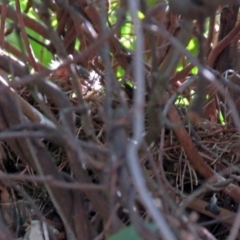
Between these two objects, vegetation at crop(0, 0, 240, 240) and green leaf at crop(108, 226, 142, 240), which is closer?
green leaf at crop(108, 226, 142, 240)

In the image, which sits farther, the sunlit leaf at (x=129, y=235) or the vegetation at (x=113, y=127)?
the vegetation at (x=113, y=127)

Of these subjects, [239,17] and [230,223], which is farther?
[239,17]

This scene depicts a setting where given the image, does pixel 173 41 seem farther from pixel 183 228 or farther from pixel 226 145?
pixel 226 145

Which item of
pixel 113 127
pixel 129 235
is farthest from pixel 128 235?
pixel 113 127

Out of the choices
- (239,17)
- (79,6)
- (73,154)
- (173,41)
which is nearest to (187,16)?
(173,41)

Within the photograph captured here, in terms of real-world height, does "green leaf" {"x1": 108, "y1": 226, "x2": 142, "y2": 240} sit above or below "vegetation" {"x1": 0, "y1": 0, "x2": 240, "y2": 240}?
below

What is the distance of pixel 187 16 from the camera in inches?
32.4

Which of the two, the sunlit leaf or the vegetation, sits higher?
the vegetation

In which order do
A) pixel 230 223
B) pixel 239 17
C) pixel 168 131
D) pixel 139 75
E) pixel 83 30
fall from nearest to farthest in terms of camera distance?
pixel 139 75 < pixel 230 223 < pixel 168 131 < pixel 83 30 < pixel 239 17

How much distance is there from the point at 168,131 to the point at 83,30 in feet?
1.09

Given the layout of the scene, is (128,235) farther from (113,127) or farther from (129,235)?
(113,127)

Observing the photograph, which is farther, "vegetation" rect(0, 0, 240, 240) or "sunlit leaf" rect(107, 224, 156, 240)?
"vegetation" rect(0, 0, 240, 240)

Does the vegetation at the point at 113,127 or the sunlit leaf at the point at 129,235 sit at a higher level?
the vegetation at the point at 113,127

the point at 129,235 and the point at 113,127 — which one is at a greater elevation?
the point at 113,127
